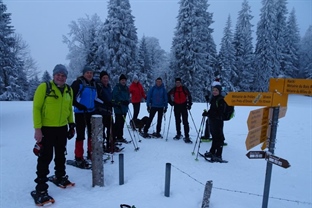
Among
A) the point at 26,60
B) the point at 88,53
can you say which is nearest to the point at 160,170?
the point at 88,53

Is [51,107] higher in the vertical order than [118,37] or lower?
lower

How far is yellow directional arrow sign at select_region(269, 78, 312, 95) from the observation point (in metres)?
3.04

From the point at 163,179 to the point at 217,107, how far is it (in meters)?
2.69

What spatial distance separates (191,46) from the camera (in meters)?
27.6

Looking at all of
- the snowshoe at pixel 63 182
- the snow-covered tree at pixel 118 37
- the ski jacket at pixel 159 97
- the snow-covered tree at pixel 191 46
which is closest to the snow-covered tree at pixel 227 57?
the snow-covered tree at pixel 191 46

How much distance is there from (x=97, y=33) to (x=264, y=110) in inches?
1142

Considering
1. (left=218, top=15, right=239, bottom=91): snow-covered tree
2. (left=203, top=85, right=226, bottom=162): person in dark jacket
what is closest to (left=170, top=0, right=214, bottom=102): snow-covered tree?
(left=218, top=15, right=239, bottom=91): snow-covered tree

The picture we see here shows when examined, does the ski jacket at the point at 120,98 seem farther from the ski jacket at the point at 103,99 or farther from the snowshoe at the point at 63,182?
the snowshoe at the point at 63,182

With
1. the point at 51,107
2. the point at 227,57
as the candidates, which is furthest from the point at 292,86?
the point at 227,57

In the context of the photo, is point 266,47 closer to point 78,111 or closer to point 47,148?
point 78,111

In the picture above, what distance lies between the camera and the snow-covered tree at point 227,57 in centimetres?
3188

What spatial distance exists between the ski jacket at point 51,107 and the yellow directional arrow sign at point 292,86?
370cm

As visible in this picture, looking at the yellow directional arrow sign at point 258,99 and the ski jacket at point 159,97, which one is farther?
the ski jacket at point 159,97

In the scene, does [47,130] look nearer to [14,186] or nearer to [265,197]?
[14,186]
